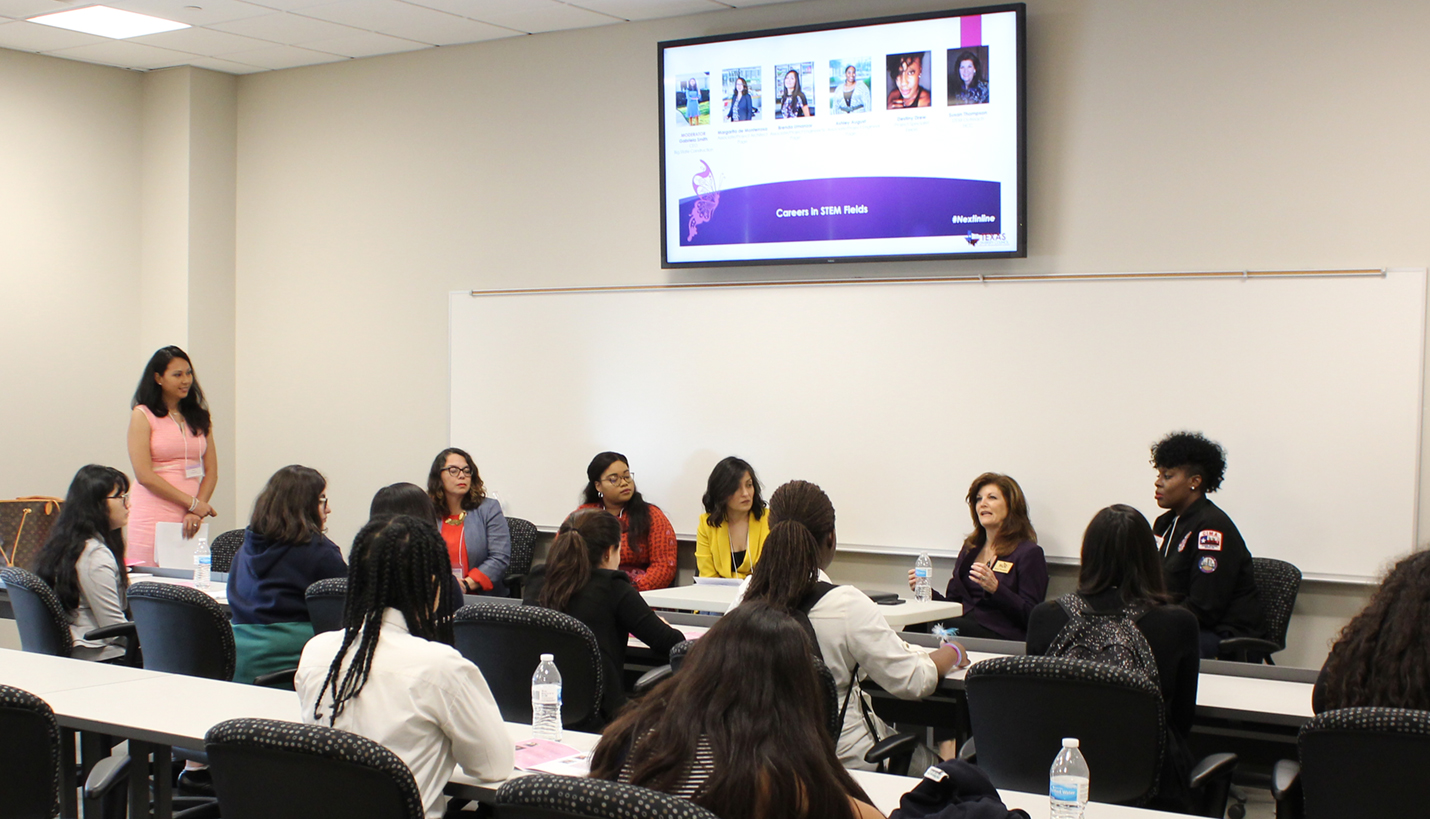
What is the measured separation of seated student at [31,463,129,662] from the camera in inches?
185

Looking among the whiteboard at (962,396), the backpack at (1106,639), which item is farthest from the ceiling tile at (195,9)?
the backpack at (1106,639)

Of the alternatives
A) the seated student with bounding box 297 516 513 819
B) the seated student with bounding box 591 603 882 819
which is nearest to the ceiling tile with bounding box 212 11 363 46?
the seated student with bounding box 297 516 513 819

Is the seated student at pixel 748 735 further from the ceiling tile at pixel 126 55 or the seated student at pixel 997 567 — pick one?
the ceiling tile at pixel 126 55

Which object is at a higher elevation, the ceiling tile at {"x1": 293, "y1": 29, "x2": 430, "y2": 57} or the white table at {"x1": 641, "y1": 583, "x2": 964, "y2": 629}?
the ceiling tile at {"x1": 293, "y1": 29, "x2": 430, "y2": 57}

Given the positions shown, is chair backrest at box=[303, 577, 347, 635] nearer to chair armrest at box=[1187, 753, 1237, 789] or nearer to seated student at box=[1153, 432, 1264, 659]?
chair armrest at box=[1187, 753, 1237, 789]

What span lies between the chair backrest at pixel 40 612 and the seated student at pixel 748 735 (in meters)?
3.08

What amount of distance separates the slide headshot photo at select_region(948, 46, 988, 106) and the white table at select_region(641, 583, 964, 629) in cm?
222

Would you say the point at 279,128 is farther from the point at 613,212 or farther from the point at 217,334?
the point at 613,212

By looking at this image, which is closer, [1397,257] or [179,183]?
[1397,257]

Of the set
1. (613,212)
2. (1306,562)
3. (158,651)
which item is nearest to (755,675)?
(158,651)

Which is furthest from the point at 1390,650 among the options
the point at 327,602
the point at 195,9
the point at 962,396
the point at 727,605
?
the point at 195,9

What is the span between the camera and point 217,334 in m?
7.79

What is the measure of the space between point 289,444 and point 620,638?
448cm

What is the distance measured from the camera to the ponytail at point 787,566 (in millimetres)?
3309
